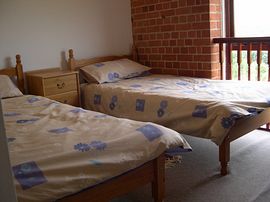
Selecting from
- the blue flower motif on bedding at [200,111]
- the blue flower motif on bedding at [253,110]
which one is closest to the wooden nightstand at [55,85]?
the blue flower motif on bedding at [200,111]

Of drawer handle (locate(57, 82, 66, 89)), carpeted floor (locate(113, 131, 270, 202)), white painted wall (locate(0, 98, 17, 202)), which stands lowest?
carpeted floor (locate(113, 131, 270, 202))

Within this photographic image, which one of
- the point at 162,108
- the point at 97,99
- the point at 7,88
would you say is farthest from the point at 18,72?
the point at 162,108

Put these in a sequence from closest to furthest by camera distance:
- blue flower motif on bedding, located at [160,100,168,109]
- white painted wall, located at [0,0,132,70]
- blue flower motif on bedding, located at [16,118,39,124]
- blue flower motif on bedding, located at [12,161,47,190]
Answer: blue flower motif on bedding, located at [12,161,47,190]
blue flower motif on bedding, located at [16,118,39,124]
blue flower motif on bedding, located at [160,100,168,109]
white painted wall, located at [0,0,132,70]

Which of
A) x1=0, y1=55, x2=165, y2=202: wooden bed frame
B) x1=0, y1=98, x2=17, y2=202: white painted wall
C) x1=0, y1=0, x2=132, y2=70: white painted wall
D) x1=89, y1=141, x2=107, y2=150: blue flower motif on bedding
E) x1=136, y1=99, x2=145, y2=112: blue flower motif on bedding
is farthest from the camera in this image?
x1=0, y1=0, x2=132, y2=70: white painted wall

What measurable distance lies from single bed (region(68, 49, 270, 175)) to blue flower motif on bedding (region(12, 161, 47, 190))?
4.31 ft

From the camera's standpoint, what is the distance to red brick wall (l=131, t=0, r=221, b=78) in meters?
3.50

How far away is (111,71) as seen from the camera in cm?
365

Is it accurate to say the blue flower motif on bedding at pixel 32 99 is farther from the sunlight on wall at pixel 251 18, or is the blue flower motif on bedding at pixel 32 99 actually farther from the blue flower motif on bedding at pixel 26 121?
the sunlight on wall at pixel 251 18

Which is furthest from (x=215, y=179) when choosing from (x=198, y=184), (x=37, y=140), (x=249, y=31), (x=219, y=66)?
(x=249, y=31)

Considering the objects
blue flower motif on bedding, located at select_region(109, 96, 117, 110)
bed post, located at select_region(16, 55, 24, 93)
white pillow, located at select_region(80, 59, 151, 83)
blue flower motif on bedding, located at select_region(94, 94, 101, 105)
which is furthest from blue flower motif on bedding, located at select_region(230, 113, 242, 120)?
bed post, located at select_region(16, 55, 24, 93)

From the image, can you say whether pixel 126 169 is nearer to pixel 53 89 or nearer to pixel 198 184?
pixel 198 184

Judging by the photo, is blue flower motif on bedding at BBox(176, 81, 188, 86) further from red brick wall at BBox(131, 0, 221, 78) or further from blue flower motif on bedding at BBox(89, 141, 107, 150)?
blue flower motif on bedding at BBox(89, 141, 107, 150)

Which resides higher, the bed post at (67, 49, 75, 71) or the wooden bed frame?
the bed post at (67, 49, 75, 71)

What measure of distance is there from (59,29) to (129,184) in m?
2.38
